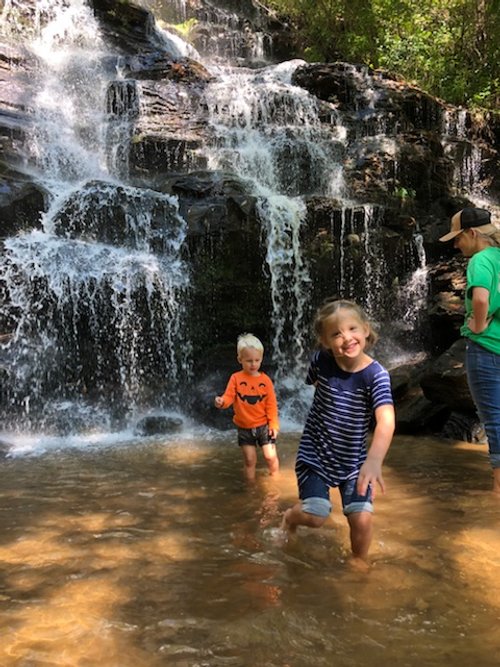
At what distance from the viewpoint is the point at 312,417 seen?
320 centimetres

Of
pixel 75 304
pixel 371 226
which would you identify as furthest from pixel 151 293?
pixel 371 226

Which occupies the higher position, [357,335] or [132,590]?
[357,335]

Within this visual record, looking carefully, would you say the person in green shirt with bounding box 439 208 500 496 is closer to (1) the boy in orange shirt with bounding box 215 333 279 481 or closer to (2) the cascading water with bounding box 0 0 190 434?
(1) the boy in orange shirt with bounding box 215 333 279 481

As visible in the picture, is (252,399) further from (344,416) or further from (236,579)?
(236,579)

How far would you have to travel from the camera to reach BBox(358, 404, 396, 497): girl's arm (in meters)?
2.62

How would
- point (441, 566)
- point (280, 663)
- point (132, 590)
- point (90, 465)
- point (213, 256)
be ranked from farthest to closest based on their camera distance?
point (213, 256)
point (90, 465)
point (441, 566)
point (132, 590)
point (280, 663)

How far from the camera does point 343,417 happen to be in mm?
3000

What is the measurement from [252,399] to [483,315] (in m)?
2.02

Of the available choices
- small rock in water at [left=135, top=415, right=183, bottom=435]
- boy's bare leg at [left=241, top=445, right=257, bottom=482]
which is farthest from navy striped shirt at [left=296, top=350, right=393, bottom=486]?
small rock in water at [left=135, top=415, right=183, bottom=435]

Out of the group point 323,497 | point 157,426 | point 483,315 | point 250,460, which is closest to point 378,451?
point 323,497

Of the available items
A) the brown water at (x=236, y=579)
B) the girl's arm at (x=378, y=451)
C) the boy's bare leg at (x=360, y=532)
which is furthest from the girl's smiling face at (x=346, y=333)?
the brown water at (x=236, y=579)

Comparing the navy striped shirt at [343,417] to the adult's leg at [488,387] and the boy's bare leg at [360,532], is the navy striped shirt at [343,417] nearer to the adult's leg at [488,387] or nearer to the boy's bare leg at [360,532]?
the boy's bare leg at [360,532]

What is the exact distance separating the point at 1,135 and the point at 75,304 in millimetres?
5935

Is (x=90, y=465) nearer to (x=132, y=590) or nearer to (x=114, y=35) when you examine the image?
(x=132, y=590)
